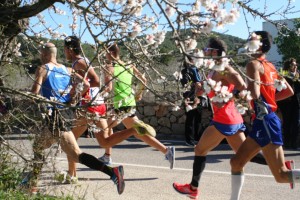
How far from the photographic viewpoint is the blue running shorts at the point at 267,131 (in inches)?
197

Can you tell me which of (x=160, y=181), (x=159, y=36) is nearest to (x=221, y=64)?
(x=159, y=36)

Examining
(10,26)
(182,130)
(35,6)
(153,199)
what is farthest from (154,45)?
(182,130)

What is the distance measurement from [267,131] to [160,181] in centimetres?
229

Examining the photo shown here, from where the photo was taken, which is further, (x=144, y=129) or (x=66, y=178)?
(x=144, y=129)

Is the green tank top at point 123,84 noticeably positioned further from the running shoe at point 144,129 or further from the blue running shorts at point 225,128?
the blue running shorts at point 225,128

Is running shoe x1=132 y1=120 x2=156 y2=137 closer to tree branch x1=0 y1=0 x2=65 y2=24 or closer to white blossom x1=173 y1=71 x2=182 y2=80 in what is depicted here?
tree branch x1=0 y1=0 x2=65 y2=24

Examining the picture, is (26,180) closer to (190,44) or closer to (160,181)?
(160,181)

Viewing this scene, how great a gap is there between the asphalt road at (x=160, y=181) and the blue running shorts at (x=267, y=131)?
4.09 feet

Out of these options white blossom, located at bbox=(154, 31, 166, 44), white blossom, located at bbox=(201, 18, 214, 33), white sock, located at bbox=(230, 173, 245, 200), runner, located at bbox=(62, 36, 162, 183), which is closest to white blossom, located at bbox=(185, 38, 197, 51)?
white blossom, located at bbox=(201, 18, 214, 33)

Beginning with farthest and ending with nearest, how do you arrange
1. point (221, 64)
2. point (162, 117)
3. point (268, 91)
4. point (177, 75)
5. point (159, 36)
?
point (162, 117) → point (268, 91) → point (159, 36) → point (177, 75) → point (221, 64)

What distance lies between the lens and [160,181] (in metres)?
6.97

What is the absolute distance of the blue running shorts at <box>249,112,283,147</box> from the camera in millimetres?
5000

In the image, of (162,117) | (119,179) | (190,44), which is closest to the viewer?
(190,44)

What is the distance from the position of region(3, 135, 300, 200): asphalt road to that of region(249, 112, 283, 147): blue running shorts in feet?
4.09
